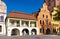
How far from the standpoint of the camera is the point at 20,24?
142ft

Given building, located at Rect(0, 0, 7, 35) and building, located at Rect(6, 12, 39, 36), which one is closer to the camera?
building, located at Rect(6, 12, 39, 36)

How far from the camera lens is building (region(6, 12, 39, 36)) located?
4144 centimetres

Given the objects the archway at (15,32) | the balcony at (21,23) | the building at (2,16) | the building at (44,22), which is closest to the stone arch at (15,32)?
the archway at (15,32)

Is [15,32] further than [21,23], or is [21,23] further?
[15,32]

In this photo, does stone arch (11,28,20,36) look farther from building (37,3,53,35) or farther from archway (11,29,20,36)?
building (37,3,53,35)

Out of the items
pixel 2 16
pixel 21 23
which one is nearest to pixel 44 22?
pixel 21 23

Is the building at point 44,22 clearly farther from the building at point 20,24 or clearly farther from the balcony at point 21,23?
the balcony at point 21,23

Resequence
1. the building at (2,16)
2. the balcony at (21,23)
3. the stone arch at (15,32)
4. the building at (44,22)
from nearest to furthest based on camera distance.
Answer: the building at (2,16) → the balcony at (21,23) → the stone arch at (15,32) → the building at (44,22)

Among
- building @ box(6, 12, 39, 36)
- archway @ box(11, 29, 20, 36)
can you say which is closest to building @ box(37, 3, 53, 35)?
building @ box(6, 12, 39, 36)

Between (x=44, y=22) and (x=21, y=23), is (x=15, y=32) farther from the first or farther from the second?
(x=44, y=22)

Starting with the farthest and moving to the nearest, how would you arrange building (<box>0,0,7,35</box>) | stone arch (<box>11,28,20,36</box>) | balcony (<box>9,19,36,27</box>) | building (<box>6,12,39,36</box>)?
stone arch (<box>11,28,20,36</box>) → balcony (<box>9,19,36,27</box>) → building (<box>0,0,7,35</box>) → building (<box>6,12,39,36</box>)

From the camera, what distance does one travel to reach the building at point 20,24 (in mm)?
41438

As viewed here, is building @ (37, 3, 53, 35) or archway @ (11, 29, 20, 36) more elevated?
building @ (37, 3, 53, 35)

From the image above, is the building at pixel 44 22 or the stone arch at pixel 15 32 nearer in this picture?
the stone arch at pixel 15 32
